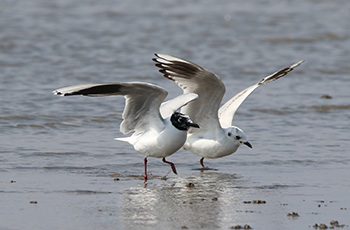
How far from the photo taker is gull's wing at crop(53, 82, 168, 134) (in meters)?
6.60

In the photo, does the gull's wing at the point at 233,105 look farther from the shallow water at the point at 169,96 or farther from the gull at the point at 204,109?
the shallow water at the point at 169,96

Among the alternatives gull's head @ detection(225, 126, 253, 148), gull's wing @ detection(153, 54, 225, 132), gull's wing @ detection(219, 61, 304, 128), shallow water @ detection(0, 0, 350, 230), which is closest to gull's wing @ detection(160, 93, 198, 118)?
gull's wing @ detection(153, 54, 225, 132)

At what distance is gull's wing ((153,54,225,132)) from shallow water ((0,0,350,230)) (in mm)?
524

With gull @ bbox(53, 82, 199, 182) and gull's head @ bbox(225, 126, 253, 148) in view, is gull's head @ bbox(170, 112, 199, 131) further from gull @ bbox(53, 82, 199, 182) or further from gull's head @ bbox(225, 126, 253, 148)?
gull's head @ bbox(225, 126, 253, 148)

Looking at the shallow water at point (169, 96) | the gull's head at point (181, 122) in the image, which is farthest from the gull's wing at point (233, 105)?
the gull's head at point (181, 122)

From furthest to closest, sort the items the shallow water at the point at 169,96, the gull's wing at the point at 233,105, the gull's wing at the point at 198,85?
the gull's wing at the point at 233,105 < the gull's wing at the point at 198,85 < the shallow water at the point at 169,96

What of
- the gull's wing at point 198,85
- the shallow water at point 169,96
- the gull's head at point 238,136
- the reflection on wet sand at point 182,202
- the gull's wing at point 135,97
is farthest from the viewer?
the gull's head at point 238,136

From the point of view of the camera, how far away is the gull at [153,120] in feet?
22.7

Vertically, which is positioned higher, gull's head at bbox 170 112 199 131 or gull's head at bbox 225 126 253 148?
gull's head at bbox 170 112 199 131

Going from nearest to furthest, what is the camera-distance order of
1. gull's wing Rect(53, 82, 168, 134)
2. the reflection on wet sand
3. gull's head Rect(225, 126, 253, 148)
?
the reflection on wet sand → gull's wing Rect(53, 82, 168, 134) → gull's head Rect(225, 126, 253, 148)

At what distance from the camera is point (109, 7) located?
22969mm

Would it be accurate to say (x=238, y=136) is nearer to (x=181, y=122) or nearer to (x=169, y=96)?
(x=181, y=122)

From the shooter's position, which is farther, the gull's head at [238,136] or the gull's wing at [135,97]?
the gull's head at [238,136]

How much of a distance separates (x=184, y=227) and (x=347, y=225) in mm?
1161
